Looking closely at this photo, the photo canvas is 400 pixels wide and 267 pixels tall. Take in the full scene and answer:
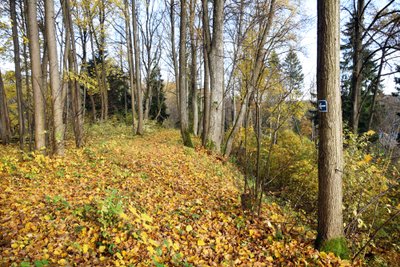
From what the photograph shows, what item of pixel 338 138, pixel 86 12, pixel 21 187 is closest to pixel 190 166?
pixel 21 187

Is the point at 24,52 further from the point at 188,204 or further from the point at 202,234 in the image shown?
the point at 202,234

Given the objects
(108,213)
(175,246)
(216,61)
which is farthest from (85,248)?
(216,61)

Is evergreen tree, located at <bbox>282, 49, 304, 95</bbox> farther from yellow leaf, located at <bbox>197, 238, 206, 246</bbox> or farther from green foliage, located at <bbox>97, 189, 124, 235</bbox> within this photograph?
green foliage, located at <bbox>97, 189, 124, 235</bbox>

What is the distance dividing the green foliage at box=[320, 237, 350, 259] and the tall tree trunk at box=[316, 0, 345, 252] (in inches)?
0.6

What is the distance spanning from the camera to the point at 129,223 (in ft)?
12.1

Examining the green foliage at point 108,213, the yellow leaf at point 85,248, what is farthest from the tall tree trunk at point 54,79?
the yellow leaf at point 85,248

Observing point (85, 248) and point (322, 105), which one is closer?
point (85, 248)

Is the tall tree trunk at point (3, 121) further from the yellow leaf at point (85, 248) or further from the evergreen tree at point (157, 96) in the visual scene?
the evergreen tree at point (157, 96)

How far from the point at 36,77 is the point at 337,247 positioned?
7504 mm

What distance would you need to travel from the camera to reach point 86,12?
50.5ft

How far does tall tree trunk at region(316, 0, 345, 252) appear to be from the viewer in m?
3.38

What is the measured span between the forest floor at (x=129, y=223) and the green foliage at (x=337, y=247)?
0.14 meters

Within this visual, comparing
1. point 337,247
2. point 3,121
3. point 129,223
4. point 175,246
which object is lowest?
point 337,247

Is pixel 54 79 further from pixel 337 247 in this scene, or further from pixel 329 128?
pixel 337 247
